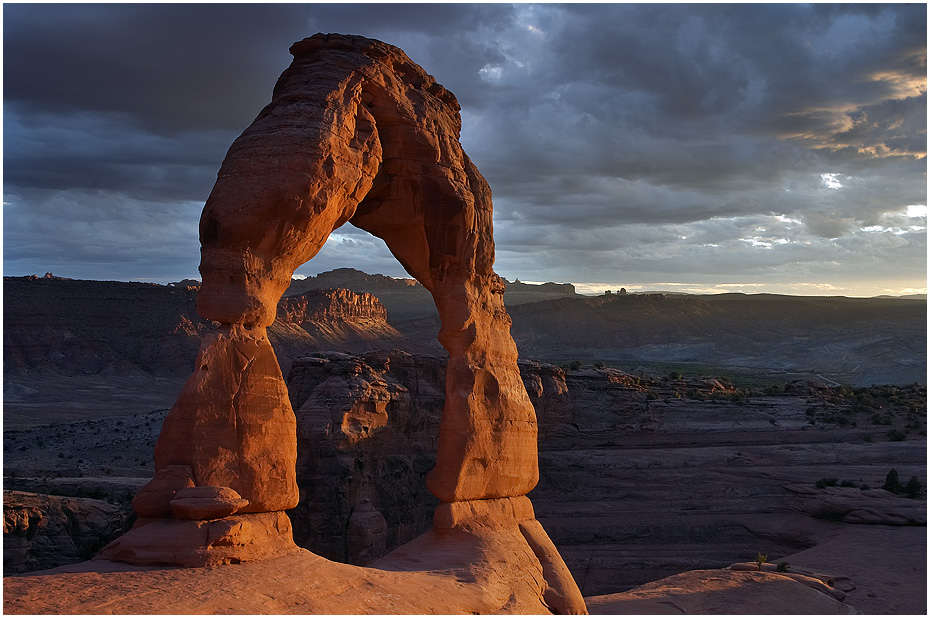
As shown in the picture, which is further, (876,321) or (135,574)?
(876,321)

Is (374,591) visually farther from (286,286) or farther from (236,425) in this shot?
(286,286)

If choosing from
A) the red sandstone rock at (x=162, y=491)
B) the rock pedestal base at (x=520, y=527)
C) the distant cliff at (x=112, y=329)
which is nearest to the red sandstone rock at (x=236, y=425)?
the red sandstone rock at (x=162, y=491)

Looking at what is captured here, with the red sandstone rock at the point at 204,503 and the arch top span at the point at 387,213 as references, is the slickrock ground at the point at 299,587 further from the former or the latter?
the arch top span at the point at 387,213

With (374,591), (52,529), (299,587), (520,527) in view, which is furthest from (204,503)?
(52,529)

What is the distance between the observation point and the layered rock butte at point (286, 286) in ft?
29.9

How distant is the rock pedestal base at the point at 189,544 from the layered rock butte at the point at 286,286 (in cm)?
2

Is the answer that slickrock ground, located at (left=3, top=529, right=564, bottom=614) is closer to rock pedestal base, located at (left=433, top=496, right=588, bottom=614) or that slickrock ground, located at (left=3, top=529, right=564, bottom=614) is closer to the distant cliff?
rock pedestal base, located at (left=433, top=496, right=588, bottom=614)

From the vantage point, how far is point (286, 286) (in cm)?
1120

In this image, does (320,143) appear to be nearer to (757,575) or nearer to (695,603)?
(695,603)

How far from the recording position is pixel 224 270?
9.59 m

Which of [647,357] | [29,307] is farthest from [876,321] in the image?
[29,307]

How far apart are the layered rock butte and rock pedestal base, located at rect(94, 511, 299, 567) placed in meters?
0.02

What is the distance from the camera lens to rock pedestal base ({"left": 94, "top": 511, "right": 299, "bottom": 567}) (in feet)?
27.1

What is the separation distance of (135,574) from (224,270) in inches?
136
